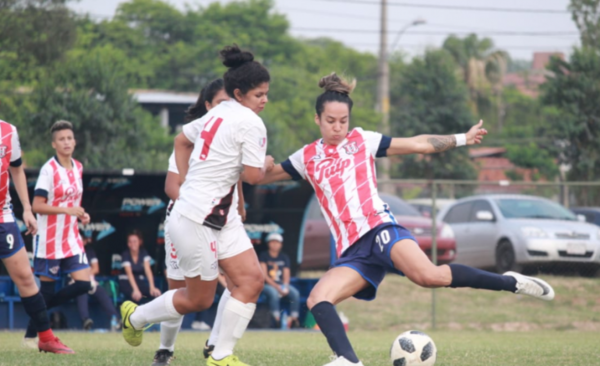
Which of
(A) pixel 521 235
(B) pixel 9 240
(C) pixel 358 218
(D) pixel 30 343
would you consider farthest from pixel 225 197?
(A) pixel 521 235

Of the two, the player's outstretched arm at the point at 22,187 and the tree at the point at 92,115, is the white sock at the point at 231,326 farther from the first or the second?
the tree at the point at 92,115

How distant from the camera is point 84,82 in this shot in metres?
20.2

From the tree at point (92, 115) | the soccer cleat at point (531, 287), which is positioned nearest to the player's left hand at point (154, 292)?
the tree at point (92, 115)

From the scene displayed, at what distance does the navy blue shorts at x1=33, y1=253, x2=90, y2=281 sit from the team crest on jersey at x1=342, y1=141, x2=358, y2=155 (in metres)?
4.69

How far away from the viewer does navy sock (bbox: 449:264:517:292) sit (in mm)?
5707

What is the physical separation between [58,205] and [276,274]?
4.34 metres

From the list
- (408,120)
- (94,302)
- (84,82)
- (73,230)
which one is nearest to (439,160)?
(408,120)

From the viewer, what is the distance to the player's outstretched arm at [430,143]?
19.3 ft

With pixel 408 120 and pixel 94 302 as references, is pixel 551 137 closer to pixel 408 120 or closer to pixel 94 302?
pixel 408 120

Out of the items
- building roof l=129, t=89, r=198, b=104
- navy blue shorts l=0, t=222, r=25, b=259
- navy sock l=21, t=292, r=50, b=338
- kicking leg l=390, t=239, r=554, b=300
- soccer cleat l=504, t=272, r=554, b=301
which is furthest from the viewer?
building roof l=129, t=89, r=198, b=104

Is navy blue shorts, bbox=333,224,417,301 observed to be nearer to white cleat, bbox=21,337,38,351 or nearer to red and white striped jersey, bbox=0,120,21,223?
red and white striped jersey, bbox=0,120,21,223

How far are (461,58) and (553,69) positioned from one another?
34.4 m

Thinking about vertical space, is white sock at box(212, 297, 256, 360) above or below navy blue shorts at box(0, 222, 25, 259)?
below

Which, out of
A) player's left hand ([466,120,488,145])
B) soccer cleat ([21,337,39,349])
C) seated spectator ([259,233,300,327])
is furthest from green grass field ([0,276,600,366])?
player's left hand ([466,120,488,145])
